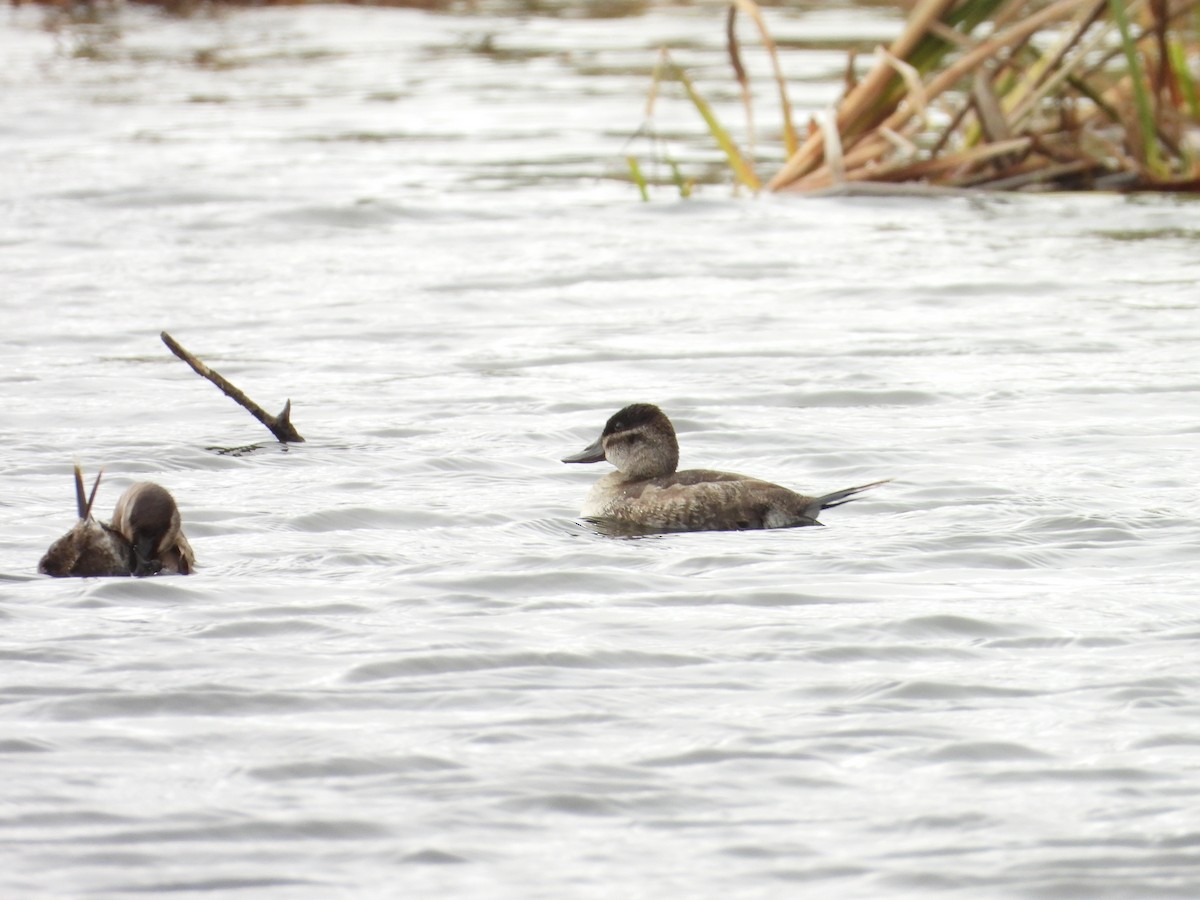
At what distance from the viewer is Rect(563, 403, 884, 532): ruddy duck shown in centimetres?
732

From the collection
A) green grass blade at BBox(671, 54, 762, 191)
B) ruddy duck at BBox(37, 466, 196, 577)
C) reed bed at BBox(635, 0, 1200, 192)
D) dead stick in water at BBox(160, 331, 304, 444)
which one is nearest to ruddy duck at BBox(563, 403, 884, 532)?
dead stick in water at BBox(160, 331, 304, 444)

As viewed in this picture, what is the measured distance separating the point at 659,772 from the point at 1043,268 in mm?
8187

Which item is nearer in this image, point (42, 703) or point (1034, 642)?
point (42, 703)

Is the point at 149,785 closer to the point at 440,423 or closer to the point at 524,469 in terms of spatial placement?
the point at 524,469

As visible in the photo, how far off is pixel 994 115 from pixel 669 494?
684 centimetres

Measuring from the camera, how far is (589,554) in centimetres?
703

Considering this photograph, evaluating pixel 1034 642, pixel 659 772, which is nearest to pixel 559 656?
pixel 659 772

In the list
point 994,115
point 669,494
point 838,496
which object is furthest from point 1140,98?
point 669,494

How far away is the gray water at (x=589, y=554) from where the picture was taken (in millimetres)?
4637

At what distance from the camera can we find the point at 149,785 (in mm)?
4859

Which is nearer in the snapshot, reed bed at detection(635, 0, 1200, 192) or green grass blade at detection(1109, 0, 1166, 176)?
green grass blade at detection(1109, 0, 1166, 176)

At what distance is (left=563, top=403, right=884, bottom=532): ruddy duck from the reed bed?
5.44 metres

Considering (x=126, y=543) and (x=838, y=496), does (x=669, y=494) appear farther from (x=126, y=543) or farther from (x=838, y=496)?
(x=126, y=543)

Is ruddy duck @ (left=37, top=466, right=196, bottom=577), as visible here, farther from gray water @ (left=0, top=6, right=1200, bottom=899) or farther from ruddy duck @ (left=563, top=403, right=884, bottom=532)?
ruddy duck @ (left=563, top=403, right=884, bottom=532)
